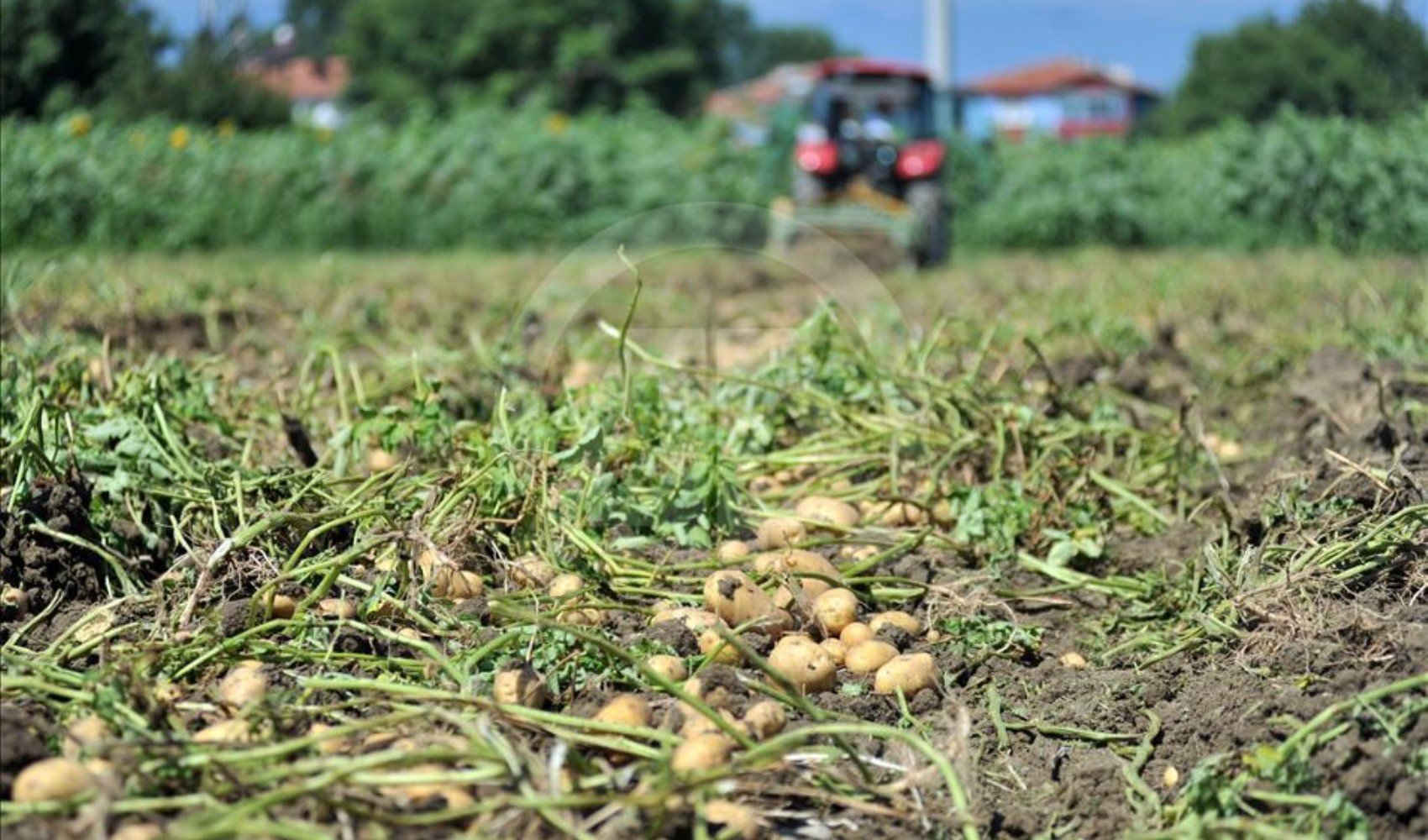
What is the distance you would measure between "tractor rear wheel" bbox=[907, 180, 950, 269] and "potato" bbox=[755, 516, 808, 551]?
9.52 meters

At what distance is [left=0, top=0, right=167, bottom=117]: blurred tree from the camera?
7.99 metres

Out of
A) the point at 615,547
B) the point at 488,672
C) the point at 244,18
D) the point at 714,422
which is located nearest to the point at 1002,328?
the point at 714,422

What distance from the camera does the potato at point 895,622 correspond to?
3.08 m

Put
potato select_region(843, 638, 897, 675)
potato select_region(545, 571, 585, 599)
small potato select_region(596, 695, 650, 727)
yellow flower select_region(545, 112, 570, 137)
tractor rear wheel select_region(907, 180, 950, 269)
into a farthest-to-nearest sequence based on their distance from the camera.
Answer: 1. yellow flower select_region(545, 112, 570, 137)
2. tractor rear wheel select_region(907, 180, 950, 269)
3. potato select_region(545, 571, 585, 599)
4. potato select_region(843, 638, 897, 675)
5. small potato select_region(596, 695, 650, 727)

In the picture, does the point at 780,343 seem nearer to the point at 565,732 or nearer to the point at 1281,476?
the point at 1281,476

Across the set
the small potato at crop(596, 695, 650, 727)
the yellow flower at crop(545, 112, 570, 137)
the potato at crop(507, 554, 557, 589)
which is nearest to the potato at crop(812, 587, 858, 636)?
the potato at crop(507, 554, 557, 589)

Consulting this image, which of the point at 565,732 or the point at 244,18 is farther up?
the point at 244,18

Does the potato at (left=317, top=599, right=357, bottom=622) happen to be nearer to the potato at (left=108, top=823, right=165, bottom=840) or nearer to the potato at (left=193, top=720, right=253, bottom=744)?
the potato at (left=193, top=720, right=253, bottom=744)

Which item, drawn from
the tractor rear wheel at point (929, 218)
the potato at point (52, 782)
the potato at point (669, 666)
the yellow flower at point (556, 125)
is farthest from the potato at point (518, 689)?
the yellow flower at point (556, 125)

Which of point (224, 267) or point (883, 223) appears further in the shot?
point (883, 223)

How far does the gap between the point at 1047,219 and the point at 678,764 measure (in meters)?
16.6

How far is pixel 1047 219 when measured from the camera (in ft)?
59.3

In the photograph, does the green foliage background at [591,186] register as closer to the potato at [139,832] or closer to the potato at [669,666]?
the potato at [669,666]

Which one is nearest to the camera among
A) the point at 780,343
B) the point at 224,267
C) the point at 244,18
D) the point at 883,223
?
the point at 780,343
